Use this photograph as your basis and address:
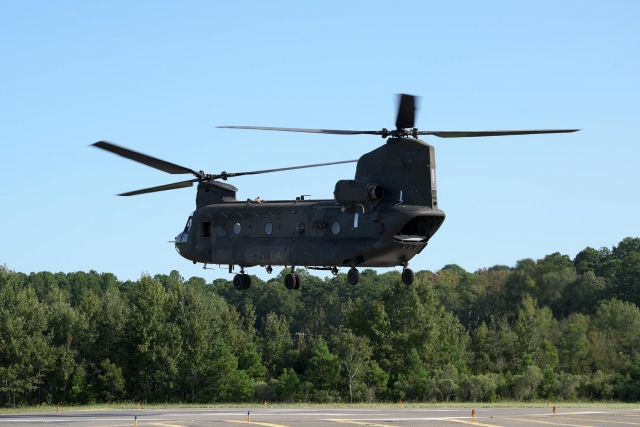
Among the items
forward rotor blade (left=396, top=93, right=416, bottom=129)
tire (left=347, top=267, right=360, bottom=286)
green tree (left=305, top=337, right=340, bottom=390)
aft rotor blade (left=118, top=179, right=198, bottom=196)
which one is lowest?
green tree (left=305, top=337, right=340, bottom=390)

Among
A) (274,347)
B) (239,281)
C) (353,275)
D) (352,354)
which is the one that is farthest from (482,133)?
(274,347)

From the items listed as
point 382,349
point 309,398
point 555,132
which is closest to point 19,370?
point 309,398

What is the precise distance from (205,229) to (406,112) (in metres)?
13.5

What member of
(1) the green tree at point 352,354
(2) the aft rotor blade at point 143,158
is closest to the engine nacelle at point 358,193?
(2) the aft rotor blade at point 143,158

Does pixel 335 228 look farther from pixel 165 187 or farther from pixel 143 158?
pixel 165 187

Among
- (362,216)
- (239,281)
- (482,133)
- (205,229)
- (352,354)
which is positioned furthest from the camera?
(352,354)

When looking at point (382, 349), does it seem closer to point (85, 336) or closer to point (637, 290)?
point (85, 336)

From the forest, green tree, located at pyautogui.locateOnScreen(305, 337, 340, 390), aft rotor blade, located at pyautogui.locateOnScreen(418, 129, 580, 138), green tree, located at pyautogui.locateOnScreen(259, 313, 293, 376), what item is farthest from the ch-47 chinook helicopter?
green tree, located at pyautogui.locateOnScreen(259, 313, 293, 376)

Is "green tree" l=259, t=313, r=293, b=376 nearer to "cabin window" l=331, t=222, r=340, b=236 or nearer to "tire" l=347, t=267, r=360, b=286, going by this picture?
"cabin window" l=331, t=222, r=340, b=236

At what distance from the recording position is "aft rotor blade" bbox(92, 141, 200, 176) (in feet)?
131

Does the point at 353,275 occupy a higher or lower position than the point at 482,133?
lower

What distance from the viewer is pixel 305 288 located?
187625 mm

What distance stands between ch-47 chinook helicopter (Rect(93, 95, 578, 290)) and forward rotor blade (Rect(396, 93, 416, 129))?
1.5 inches

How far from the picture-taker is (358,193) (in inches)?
1469
